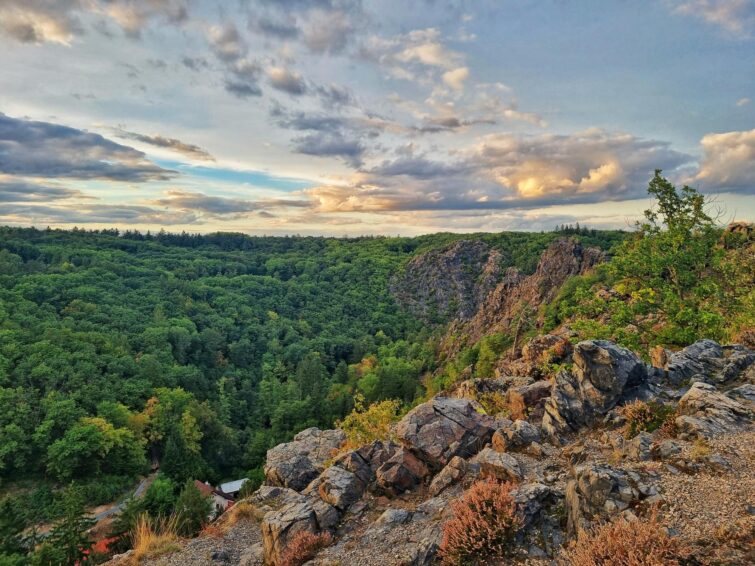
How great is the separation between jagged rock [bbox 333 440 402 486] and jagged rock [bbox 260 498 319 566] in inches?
110

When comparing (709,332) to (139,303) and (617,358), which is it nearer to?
(617,358)

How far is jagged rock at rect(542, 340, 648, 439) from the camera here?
1559 centimetres

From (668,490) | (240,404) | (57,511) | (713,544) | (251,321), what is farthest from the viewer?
(251,321)

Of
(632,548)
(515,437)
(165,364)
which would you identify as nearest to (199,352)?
(165,364)

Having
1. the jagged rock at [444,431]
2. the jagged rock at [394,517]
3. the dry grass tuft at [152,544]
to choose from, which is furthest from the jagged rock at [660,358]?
the dry grass tuft at [152,544]

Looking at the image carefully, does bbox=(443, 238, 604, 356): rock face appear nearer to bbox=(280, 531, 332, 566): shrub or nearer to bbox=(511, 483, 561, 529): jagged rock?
bbox=(280, 531, 332, 566): shrub

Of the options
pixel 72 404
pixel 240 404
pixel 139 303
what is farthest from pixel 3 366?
pixel 139 303

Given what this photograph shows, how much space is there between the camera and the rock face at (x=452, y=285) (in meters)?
174

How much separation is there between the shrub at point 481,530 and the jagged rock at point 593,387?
6.83m

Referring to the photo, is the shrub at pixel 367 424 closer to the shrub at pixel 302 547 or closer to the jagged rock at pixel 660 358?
the shrub at pixel 302 547

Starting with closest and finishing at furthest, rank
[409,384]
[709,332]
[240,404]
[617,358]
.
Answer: [617,358] < [709,332] < [409,384] < [240,404]

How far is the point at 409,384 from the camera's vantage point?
84312mm

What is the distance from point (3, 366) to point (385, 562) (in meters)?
85.6

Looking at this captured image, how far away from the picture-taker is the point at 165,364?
9812 centimetres
